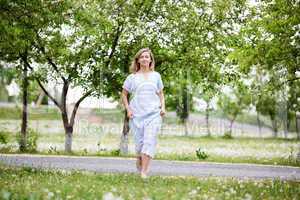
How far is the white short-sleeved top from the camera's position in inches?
424

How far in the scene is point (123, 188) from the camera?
350 inches

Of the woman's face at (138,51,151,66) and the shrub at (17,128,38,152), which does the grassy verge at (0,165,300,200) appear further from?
the shrub at (17,128,38,152)

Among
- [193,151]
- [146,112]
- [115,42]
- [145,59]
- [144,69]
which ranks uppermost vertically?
[115,42]

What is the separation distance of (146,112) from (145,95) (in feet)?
1.09

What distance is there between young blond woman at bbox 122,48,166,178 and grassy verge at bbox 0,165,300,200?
52 cm

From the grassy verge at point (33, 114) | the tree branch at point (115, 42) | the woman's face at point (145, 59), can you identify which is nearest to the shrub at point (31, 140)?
the tree branch at point (115, 42)

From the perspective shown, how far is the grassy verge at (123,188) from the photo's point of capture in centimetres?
808

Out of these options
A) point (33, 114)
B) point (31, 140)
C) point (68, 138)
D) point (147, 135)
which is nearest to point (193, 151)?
point (68, 138)

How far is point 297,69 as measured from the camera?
17062 mm

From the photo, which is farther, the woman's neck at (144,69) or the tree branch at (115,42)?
the tree branch at (115,42)

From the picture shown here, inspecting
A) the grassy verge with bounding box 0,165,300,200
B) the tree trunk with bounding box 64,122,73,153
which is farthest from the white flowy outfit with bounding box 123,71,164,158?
the tree trunk with bounding box 64,122,73,153

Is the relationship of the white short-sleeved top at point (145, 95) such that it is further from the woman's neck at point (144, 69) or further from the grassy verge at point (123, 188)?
the grassy verge at point (123, 188)

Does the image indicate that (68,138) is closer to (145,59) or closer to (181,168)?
(181,168)

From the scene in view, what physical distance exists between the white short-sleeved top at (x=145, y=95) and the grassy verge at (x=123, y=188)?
120cm
